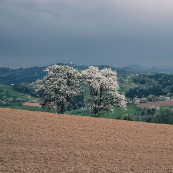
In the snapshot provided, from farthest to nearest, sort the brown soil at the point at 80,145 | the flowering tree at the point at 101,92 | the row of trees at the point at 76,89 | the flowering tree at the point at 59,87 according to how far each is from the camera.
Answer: the flowering tree at the point at 101,92 < the row of trees at the point at 76,89 < the flowering tree at the point at 59,87 < the brown soil at the point at 80,145

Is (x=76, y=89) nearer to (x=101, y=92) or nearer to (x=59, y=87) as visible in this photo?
(x=59, y=87)

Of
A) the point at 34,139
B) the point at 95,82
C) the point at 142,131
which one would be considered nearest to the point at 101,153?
the point at 34,139

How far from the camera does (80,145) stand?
67.8 feet

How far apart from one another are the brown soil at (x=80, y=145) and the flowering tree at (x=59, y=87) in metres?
11.9

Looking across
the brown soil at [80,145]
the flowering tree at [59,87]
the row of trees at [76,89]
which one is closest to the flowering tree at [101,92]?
the row of trees at [76,89]

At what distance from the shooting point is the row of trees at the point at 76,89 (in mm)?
42750

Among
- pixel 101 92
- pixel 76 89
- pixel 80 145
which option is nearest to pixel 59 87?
pixel 76 89

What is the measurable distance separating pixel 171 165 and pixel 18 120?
21.6 m

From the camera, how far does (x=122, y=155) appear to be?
1884 centimetres

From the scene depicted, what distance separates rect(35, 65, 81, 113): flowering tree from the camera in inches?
1670

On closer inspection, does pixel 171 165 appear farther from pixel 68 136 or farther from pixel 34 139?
pixel 34 139

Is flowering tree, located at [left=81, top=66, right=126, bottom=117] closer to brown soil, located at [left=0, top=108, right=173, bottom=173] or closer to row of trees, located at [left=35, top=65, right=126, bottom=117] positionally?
row of trees, located at [left=35, top=65, right=126, bottom=117]

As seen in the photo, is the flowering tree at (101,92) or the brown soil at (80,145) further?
the flowering tree at (101,92)

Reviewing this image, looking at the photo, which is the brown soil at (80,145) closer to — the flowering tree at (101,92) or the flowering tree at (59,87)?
the flowering tree at (59,87)
